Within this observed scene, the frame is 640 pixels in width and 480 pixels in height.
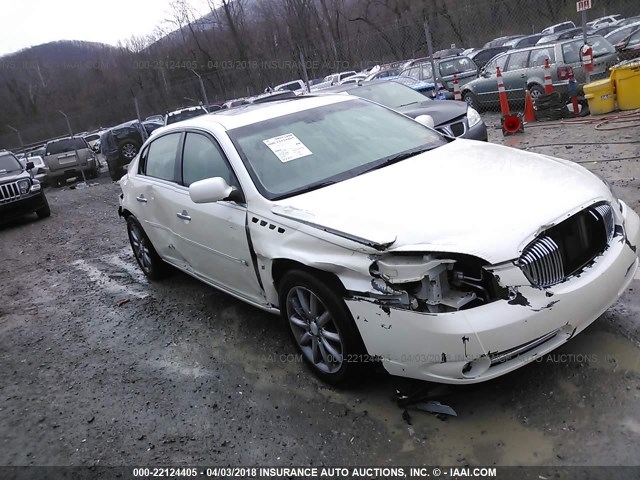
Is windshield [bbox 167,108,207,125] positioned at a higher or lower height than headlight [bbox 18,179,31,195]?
higher

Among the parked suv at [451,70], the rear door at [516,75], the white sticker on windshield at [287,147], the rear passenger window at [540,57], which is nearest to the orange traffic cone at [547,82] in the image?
the rear passenger window at [540,57]

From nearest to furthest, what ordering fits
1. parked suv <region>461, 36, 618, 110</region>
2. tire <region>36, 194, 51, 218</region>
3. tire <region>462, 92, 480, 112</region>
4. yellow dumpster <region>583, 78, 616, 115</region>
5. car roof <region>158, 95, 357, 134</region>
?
car roof <region>158, 95, 357, 134</region>
yellow dumpster <region>583, 78, 616, 115</region>
tire <region>36, 194, 51, 218</region>
parked suv <region>461, 36, 618, 110</region>
tire <region>462, 92, 480, 112</region>

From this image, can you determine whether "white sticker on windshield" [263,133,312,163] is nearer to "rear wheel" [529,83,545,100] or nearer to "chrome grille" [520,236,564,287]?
"chrome grille" [520,236,564,287]

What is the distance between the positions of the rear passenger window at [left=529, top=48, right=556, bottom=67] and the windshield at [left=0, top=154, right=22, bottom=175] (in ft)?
39.1

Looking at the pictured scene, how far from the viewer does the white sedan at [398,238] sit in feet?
8.41

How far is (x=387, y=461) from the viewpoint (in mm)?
2645

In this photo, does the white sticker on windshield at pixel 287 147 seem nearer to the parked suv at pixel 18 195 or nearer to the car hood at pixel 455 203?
the car hood at pixel 455 203

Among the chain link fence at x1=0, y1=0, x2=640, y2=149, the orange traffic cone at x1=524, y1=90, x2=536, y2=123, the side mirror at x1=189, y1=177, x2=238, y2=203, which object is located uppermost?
the chain link fence at x1=0, y1=0, x2=640, y2=149

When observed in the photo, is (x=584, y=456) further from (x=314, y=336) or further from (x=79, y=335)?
(x=79, y=335)

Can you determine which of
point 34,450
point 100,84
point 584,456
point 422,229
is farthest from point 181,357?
point 100,84

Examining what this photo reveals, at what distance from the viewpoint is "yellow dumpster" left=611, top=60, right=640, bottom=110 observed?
30.8ft

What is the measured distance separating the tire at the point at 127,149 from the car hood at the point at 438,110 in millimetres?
11489

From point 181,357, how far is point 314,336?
1.37 metres

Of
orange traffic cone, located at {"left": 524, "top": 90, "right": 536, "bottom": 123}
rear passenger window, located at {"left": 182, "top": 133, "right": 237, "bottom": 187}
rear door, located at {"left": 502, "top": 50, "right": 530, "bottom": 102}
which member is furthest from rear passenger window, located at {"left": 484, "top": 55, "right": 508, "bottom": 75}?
rear passenger window, located at {"left": 182, "top": 133, "right": 237, "bottom": 187}
